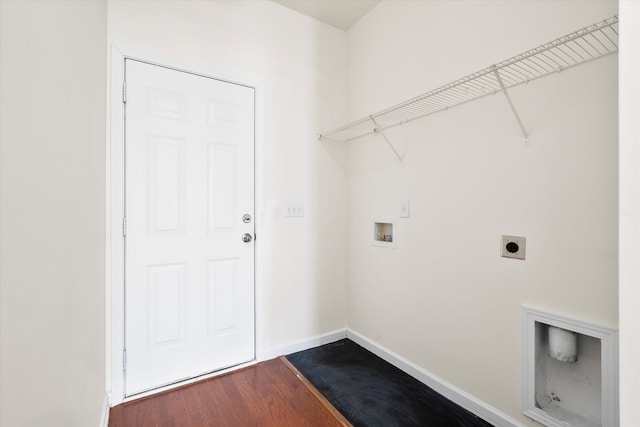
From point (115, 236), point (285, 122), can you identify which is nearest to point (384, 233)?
point (285, 122)

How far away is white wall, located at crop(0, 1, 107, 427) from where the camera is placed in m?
0.51

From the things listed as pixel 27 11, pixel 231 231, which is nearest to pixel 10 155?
pixel 27 11

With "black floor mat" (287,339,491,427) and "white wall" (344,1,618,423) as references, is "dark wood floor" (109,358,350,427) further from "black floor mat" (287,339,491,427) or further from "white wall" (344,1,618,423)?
"white wall" (344,1,618,423)

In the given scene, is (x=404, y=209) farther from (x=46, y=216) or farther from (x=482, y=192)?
(x=46, y=216)

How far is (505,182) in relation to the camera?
4.79ft

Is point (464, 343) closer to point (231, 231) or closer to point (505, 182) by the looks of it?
point (505, 182)

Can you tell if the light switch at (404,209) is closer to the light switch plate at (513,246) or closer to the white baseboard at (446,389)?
the light switch plate at (513,246)

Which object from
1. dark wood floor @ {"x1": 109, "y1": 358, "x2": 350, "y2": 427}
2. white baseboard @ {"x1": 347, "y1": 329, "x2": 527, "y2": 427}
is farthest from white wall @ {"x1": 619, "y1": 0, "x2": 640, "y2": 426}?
dark wood floor @ {"x1": 109, "y1": 358, "x2": 350, "y2": 427}

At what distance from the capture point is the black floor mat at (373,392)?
1548 mm

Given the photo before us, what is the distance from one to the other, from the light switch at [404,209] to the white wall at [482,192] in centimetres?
5

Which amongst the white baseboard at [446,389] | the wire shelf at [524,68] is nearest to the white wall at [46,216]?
the wire shelf at [524,68]

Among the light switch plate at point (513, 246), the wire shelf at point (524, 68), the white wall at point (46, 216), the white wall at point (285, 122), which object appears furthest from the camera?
the white wall at point (285, 122)

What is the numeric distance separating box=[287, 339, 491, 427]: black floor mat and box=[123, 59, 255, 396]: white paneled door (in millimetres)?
549

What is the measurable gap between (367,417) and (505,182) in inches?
57.8
